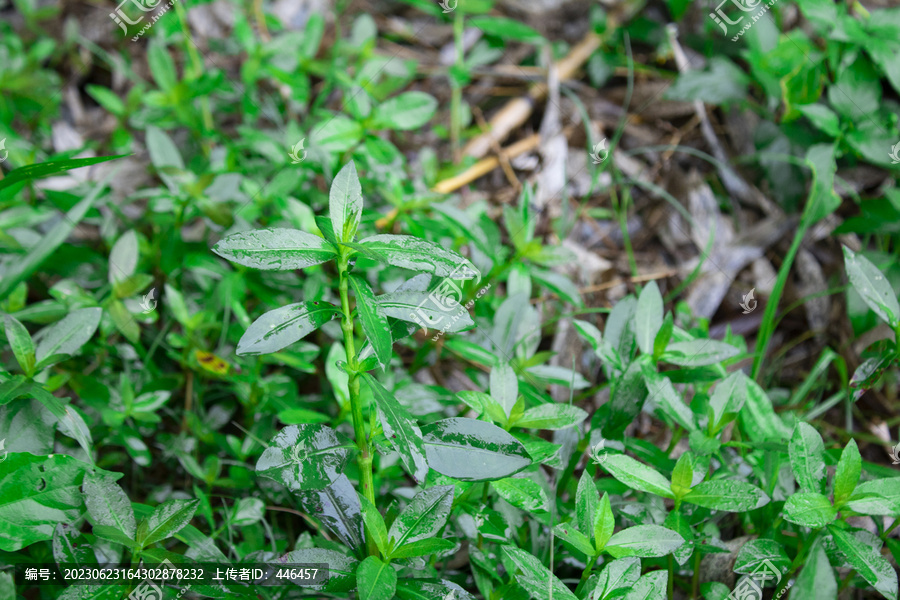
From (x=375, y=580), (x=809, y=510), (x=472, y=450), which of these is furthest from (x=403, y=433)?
(x=809, y=510)

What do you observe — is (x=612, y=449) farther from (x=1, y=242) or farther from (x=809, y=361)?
(x=1, y=242)

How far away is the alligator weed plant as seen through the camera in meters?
0.98

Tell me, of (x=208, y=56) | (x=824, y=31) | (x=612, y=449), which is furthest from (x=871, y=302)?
(x=208, y=56)

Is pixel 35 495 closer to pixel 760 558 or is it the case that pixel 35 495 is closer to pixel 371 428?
pixel 371 428

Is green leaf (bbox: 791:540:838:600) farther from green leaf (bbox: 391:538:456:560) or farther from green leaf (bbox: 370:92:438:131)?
green leaf (bbox: 370:92:438:131)

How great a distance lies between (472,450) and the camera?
1025mm

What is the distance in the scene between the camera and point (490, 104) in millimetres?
2441

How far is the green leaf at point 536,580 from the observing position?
1.03 meters

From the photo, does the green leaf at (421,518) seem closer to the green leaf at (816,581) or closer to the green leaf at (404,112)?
the green leaf at (816,581)

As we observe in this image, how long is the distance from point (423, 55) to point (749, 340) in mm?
1637

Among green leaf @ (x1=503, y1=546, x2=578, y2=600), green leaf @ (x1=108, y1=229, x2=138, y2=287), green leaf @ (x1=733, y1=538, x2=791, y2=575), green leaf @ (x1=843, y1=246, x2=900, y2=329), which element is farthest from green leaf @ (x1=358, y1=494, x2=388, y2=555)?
green leaf @ (x1=843, y1=246, x2=900, y2=329)

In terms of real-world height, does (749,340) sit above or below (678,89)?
below

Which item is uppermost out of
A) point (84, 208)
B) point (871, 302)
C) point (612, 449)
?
point (84, 208)

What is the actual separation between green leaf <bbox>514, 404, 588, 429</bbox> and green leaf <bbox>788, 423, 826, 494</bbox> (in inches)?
14.6
